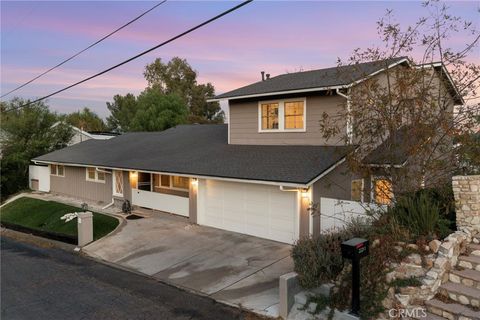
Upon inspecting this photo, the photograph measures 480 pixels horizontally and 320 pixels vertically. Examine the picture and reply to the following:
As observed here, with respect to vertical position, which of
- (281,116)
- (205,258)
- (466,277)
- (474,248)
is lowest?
(205,258)

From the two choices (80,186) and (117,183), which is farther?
(80,186)

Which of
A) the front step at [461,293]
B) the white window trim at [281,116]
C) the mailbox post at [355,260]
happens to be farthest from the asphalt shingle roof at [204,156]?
the front step at [461,293]

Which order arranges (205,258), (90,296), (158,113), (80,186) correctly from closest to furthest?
(90,296), (205,258), (80,186), (158,113)

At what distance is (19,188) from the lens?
27.5 metres

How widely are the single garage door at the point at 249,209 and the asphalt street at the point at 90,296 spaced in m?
4.58

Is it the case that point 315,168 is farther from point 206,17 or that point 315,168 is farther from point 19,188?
point 19,188

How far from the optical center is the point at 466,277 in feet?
22.5

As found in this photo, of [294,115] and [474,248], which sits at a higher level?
[294,115]

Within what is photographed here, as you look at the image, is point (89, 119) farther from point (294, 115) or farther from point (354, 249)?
point (354, 249)

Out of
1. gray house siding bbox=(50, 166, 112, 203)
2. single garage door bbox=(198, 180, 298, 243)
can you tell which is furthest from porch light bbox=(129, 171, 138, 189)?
single garage door bbox=(198, 180, 298, 243)

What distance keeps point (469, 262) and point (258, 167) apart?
7.52 meters

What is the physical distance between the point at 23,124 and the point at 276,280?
25.7m

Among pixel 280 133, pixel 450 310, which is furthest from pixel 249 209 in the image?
pixel 450 310

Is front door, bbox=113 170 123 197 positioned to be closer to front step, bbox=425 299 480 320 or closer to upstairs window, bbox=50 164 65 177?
upstairs window, bbox=50 164 65 177
